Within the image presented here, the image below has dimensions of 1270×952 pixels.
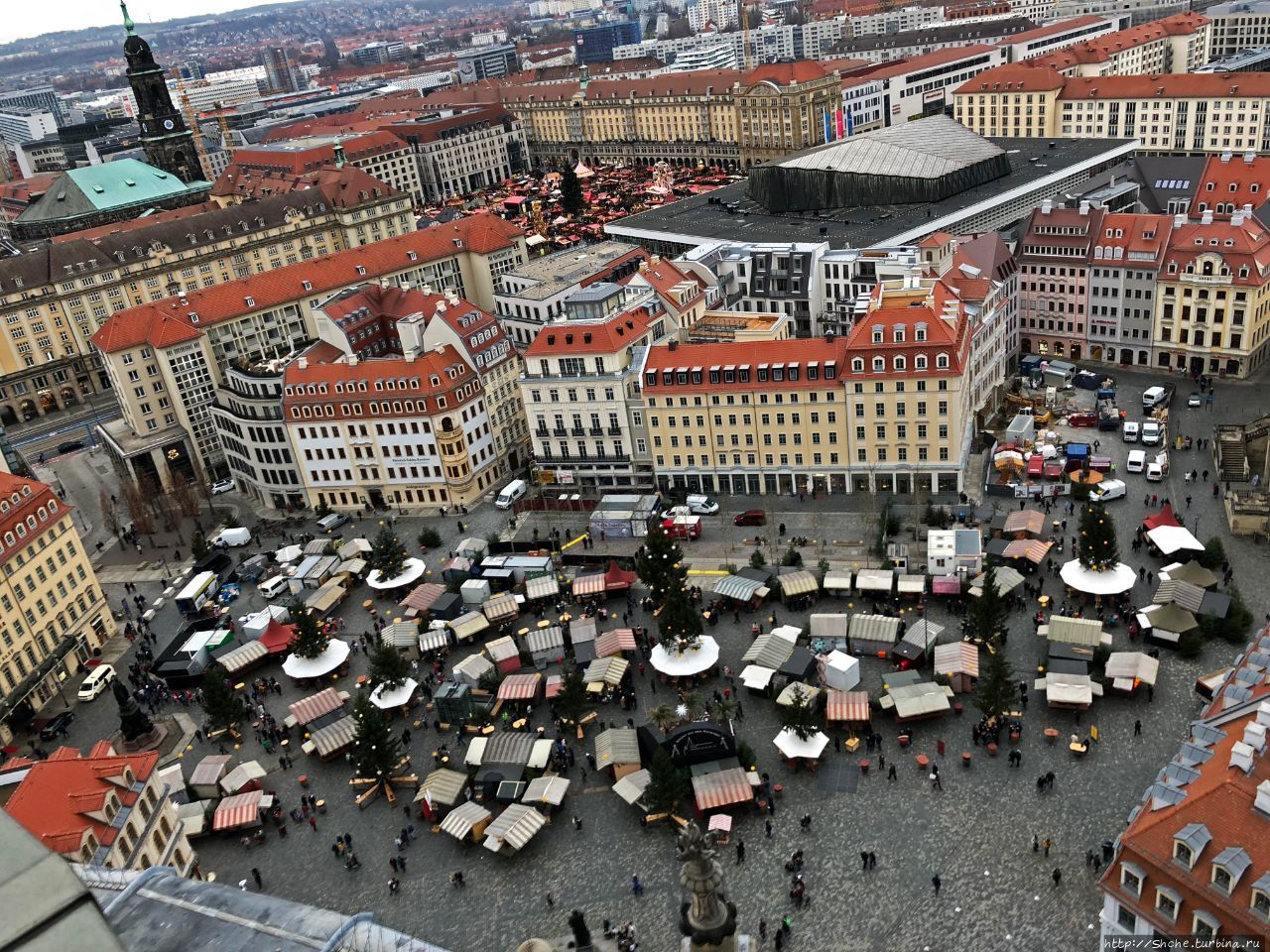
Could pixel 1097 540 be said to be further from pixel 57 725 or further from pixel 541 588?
pixel 57 725

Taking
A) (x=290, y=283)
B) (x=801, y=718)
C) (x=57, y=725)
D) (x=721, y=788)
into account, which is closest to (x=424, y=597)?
(x=57, y=725)

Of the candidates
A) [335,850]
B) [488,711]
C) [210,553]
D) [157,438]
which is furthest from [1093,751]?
[157,438]

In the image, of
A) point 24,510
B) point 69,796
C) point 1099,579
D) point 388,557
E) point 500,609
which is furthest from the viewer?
point 388,557

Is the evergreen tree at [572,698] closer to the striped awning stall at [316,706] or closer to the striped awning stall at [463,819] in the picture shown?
the striped awning stall at [463,819]

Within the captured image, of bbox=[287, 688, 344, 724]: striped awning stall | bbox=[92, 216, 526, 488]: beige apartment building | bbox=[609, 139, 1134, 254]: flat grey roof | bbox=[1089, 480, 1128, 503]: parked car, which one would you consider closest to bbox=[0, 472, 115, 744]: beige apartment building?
bbox=[287, 688, 344, 724]: striped awning stall

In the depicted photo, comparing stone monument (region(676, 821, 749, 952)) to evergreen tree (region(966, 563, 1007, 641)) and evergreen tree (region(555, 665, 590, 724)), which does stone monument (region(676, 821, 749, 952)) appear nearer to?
evergreen tree (region(555, 665, 590, 724))

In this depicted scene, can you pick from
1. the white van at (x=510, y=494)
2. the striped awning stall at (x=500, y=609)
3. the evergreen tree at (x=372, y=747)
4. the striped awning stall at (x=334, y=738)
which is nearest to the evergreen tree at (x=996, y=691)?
the striped awning stall at (x=500, y=609)
